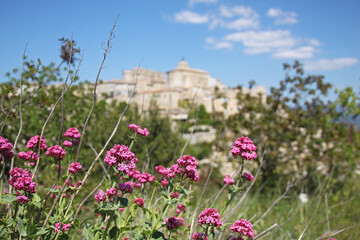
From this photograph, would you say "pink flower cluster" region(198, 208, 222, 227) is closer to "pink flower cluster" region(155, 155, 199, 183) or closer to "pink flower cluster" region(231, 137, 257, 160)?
"pink flower cluster" region(155, 155, 199, 183)

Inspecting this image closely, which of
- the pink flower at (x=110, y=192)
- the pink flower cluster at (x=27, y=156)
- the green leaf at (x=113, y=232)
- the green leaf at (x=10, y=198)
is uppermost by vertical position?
the pink flower cluster at (x=27, y=156)

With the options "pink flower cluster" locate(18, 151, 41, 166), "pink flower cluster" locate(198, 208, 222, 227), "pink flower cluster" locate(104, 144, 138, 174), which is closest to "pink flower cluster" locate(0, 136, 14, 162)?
"pink flower cluster" locate(18, 151, 41, 166)

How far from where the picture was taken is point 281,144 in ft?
28.6

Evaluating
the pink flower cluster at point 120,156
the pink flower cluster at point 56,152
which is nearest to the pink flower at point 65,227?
the pink flower cluster at point 56,152

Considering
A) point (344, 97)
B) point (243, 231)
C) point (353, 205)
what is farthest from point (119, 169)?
point (344, 97)

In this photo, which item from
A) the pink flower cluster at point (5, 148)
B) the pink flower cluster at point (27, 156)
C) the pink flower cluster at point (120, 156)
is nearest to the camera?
the pink flower cluster at point (120, 156)

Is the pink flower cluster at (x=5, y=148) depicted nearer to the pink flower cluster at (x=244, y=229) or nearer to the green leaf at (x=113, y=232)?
the green leaf at (x=113, y=232)

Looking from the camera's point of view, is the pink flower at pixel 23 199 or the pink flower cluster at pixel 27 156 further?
the pink flower cluster at pixel 27 156

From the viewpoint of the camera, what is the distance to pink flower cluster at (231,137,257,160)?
190 cm

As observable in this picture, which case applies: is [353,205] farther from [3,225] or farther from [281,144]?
[3,225]

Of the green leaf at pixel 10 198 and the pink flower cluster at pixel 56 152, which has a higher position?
the pink flower cluster at pixel 56 152

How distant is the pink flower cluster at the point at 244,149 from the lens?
6.23 ft

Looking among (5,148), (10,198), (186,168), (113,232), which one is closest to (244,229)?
(186,168)

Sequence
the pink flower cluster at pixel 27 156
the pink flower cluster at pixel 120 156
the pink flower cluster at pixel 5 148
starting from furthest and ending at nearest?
the pink flower cluster at pixel 27 156 → the pink flower cluster at pixel 5 148 → the pink flower cluster at pixel 120 156
